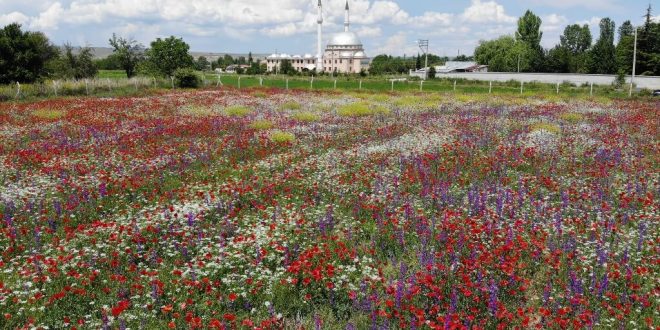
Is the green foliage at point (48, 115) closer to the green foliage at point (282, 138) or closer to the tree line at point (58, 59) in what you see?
the green foliage at point (282, 138)

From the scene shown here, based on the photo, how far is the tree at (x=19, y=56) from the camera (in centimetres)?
5209

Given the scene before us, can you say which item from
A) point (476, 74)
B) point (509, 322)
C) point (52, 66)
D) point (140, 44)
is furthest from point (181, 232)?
point (476, 74)

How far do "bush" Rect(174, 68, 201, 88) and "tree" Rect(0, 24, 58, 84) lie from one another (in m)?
18.6

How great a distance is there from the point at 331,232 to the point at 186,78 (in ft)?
155

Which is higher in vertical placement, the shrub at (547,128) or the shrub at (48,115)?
the shrub at (48,115)

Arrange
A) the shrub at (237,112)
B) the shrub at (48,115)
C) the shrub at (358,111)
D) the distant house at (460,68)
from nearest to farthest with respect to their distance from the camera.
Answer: the shrub at (48,115)
the shrub at (237,112)
the shrub at (358,111)
the distant house at (460,68)

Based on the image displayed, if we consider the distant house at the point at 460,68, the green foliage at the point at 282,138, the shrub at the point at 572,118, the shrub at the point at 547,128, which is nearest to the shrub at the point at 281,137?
the green foliage at the point at 282,138

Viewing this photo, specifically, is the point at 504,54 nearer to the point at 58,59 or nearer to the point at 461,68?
the point at 461,68

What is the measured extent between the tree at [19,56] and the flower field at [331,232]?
140 feet

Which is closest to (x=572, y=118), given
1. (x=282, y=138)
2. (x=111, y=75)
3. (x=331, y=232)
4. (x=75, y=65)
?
(x=282, y=138)

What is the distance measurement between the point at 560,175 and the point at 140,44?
266 ft

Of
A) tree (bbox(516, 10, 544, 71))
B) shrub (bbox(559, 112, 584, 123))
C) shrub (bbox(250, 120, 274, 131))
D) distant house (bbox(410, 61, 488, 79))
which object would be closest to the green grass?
shrub (bbox(250, 120, 274, 131))

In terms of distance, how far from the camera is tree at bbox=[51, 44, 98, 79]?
59969 millimetres

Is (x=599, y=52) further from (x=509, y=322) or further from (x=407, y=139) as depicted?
(x=509, y=322)
